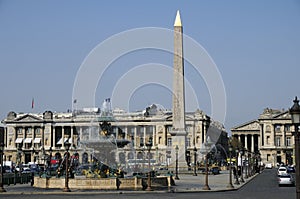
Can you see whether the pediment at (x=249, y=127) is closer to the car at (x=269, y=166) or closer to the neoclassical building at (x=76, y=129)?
the neoclassical building at (x=76, y=129)

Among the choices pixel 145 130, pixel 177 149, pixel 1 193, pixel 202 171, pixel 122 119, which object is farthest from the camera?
pixel 145 130

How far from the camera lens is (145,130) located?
135 meters

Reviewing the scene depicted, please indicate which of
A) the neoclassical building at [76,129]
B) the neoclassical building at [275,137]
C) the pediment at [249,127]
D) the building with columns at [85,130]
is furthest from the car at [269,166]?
the pediment at [249,127]

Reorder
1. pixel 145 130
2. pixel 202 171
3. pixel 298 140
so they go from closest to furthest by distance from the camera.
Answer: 1. pixel 298 140
2. pixel 202 171
3. pixel 145 130

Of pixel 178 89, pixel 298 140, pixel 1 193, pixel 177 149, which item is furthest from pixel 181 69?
pixel 298 140

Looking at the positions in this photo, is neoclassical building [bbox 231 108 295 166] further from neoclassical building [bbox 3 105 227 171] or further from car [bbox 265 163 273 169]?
neoclassical building [bbox 3 105 227 171]

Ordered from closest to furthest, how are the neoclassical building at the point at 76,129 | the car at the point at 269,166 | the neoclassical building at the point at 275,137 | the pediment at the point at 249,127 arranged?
the car at the point at 269,166
the neoclassical building at the point at 76,129
the neoclassical building at the point at 275,137
the pediment at the point at 249,127

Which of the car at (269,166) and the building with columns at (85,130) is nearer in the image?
the building with columns at (85,130)

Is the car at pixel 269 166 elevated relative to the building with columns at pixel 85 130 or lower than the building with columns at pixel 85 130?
lower

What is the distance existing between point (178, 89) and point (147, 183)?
18387mm

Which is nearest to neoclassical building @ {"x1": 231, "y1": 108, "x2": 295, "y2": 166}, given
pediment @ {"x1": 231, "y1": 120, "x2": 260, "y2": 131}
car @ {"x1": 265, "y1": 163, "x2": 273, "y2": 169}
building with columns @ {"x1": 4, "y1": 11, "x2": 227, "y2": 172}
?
car @ {"x1": 265, "y1": 163, "x2": 273, "y2": 169}

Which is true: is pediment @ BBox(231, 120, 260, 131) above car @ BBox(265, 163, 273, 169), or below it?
above

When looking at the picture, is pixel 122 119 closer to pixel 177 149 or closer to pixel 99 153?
pixel 177 149

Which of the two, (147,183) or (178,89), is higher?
(178,89)
